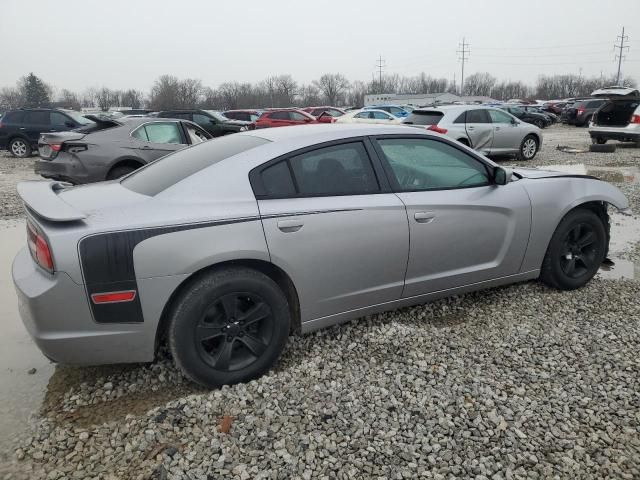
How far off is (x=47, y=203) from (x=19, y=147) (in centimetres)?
1613

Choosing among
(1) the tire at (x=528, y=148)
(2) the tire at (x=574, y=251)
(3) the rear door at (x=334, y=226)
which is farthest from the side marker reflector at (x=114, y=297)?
(1) the tire at (x=528, y=148)

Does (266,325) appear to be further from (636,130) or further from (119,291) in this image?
(636,130)

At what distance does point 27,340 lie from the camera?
Answer: 362 cm

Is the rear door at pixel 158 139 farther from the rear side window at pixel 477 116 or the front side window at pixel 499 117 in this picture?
the front side window at pixel 499 117

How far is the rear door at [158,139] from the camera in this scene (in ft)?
25.8

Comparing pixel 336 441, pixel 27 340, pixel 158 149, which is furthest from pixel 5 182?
pixel 336 441

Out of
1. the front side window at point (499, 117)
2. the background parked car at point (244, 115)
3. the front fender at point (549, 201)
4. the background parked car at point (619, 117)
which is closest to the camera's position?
the front fender at point (549, 201)

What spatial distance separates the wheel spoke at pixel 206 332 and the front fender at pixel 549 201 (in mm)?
2515

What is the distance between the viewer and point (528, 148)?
531 inches

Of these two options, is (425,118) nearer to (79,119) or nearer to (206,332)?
(206,332)

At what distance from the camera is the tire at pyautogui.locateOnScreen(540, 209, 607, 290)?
159 inches

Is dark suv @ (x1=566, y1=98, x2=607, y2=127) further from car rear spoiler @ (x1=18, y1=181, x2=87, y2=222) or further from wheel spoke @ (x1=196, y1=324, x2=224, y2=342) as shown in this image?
car rear spoiler @ (x1=18, y1=181, x2=87, y2=222)

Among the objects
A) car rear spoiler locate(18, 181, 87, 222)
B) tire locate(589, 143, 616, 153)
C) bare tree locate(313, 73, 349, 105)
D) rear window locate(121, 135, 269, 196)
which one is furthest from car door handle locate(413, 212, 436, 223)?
bare tree locate(313, 73, 349, 105)

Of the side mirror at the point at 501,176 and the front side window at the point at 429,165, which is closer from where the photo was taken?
the front side window at the point at 429,165
